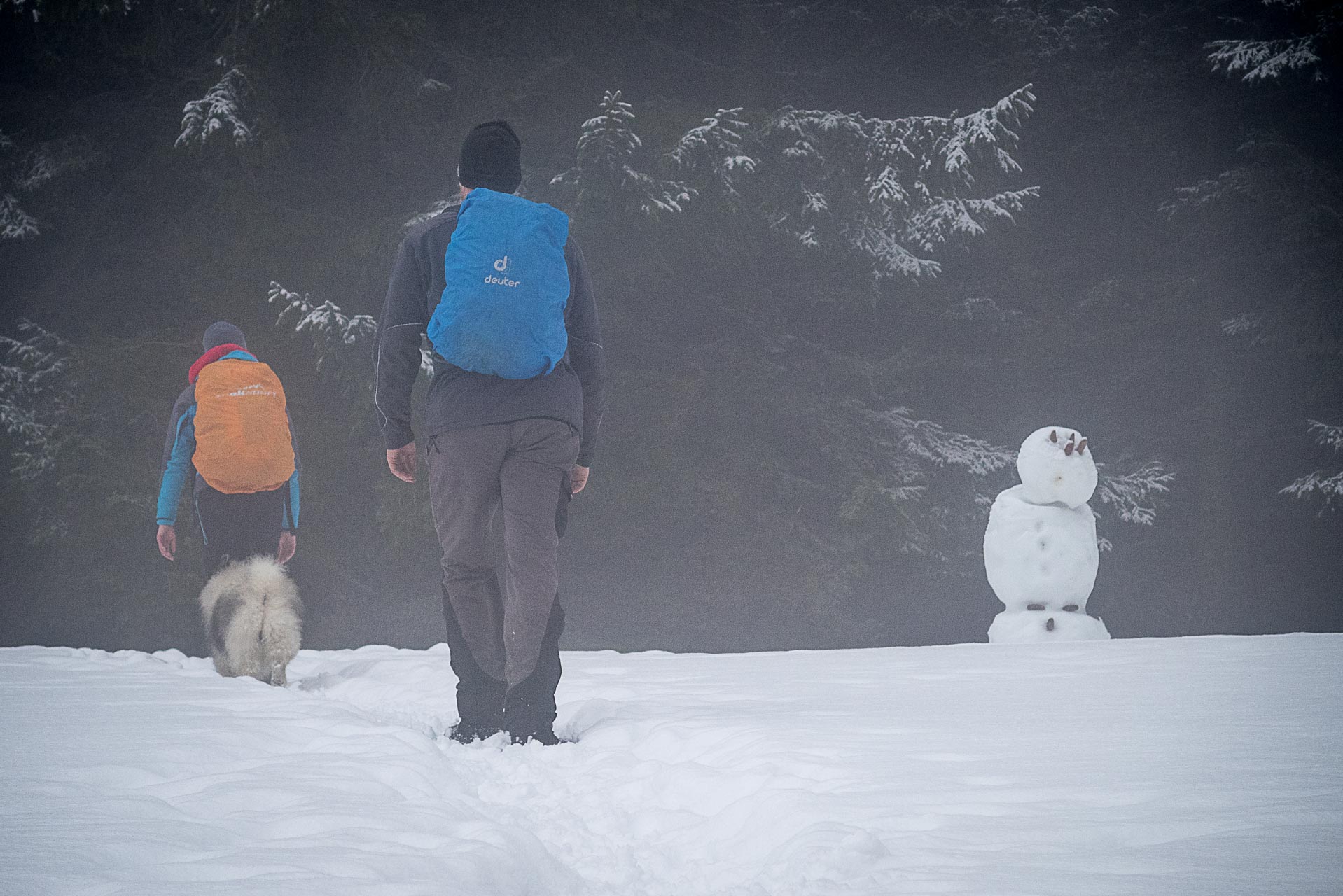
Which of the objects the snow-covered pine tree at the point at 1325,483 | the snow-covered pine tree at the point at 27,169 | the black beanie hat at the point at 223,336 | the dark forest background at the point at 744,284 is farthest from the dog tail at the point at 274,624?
the snow-covered pine tree at the point at 1325,483

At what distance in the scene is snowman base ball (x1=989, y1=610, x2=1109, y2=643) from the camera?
6.34 meters

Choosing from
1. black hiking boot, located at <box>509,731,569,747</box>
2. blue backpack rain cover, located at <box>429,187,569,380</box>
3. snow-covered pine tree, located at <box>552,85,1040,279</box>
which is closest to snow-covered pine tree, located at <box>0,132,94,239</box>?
snow-covered pine tree, located at <box>552,85,1040,279</box>

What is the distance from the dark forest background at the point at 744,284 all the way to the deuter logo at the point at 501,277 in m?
6.55

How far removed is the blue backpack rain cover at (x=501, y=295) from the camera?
262 centimetres

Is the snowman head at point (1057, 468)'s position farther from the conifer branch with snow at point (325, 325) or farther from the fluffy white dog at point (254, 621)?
the conifer branch with snow at point (325, 325)

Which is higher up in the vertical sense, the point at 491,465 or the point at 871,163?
the point at 871,163

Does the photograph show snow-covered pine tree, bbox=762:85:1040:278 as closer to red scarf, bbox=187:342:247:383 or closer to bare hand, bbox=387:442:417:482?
red scarf, bbox=187:342:247:383

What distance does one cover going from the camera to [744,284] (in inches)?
486

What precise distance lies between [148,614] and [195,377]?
20.8 feet

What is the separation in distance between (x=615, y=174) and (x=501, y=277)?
6.87 m

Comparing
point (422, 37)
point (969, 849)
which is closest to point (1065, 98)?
point (422, 37)

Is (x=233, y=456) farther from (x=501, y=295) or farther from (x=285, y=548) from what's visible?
(x=501, y=295)

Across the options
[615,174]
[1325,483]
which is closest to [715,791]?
[615,174]

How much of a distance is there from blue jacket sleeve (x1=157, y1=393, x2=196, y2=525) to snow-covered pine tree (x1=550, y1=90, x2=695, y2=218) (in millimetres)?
5528
